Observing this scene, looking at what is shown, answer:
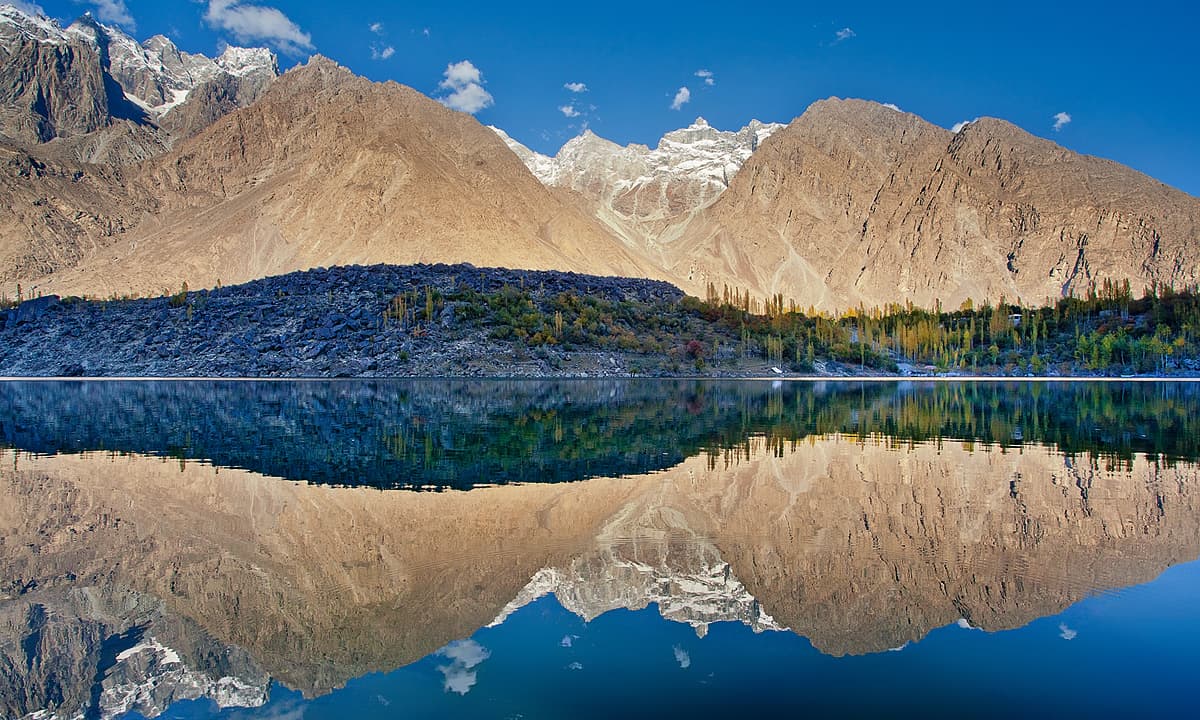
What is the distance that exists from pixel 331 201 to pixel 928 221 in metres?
112

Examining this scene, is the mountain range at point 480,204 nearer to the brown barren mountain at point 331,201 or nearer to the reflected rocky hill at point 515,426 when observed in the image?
the brown barren mountain at point 331,201

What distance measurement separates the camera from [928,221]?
6467 inches

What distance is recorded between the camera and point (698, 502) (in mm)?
11898

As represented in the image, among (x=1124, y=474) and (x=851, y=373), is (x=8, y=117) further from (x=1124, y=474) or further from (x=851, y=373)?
(x=1124, y=474)

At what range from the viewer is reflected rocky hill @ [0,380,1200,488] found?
52.2 ft

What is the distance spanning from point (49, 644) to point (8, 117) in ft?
653

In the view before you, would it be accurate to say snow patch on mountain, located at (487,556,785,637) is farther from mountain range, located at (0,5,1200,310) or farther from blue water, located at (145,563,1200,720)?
mountain range, located at (0,5,1200,310)

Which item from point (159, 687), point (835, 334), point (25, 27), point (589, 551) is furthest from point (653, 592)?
point (25, 27)

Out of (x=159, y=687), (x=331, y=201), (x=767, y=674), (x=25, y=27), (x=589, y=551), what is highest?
(x=25, y=27)

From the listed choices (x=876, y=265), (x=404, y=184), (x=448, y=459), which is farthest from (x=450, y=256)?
(x=448, y=459)

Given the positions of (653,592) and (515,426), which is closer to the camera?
(653,592)

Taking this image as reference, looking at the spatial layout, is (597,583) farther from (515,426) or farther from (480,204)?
(480,204)

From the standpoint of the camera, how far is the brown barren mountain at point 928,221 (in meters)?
152

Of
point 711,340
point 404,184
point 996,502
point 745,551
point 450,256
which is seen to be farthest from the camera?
point 404,184
